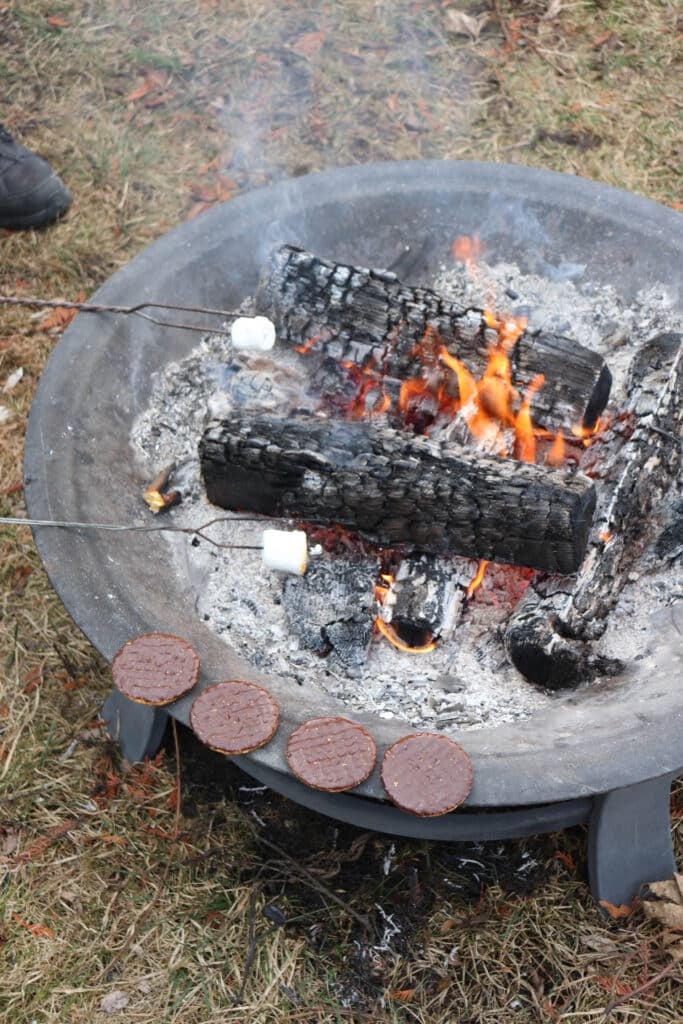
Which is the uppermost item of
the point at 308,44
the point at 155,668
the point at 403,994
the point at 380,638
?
the point at 308,44

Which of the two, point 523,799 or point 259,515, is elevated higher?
→ point 523,799

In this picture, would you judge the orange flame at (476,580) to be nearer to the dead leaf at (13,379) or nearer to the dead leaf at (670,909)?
the dead leaf at (670,909)

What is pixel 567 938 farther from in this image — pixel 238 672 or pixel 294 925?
pixel 238 672

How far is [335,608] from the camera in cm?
257

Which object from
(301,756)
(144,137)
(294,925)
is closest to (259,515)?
(301,756)

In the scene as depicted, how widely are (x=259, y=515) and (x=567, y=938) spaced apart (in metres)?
1.57

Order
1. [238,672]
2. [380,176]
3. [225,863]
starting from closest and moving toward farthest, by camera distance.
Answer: [238,672], [225,863], [380,176]

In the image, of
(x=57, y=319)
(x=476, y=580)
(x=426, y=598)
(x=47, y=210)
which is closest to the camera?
(x=426, y=598)

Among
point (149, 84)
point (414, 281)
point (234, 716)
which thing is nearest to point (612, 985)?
point (234, 716)

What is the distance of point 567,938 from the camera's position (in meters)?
2.53

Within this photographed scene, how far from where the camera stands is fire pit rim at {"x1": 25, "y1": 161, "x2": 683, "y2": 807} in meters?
1.99

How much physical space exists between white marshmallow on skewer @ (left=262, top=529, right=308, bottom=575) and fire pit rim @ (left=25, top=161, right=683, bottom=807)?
286mm

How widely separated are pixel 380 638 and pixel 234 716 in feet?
2.06

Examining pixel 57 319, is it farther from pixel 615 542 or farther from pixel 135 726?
pixel 615 542
